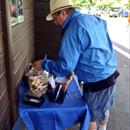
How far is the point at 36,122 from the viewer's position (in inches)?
102

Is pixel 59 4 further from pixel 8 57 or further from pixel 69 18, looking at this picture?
pixel 8 57

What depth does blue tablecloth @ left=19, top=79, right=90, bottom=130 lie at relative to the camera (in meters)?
2.55

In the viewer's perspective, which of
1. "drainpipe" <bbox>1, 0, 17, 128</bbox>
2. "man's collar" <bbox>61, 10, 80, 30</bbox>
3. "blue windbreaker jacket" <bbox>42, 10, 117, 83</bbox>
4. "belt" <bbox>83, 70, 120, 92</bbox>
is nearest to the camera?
"drainpipe" <bbox>1, 0, 17, 128</bbox>

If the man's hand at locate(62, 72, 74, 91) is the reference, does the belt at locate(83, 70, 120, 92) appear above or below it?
above

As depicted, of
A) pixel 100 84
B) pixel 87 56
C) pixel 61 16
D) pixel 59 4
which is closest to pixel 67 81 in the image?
pixel 100 84

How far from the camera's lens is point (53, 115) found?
102 inches

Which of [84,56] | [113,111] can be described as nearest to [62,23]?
[84,56]

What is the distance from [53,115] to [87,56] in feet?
2.04

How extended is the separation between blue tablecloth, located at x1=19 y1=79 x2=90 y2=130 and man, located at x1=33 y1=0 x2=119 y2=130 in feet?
0.95

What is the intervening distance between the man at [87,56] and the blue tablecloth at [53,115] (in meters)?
0.29

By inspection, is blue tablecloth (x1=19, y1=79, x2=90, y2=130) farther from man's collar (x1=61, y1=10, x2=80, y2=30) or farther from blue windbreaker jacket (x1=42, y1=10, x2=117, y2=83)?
man's collar (x1=61, y1=10, x2=80, y2=30)

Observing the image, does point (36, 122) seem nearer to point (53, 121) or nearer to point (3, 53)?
point (53, 121)

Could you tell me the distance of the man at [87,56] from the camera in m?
2.51

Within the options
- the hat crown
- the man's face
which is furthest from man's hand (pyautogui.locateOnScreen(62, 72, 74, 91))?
the hat crown
